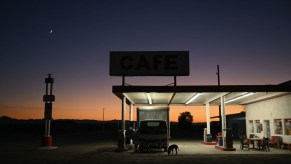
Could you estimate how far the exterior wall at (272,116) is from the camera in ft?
64.3

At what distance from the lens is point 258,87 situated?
17.4m

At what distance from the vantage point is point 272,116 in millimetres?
21734

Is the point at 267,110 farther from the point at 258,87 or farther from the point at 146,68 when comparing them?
the point at 146,68

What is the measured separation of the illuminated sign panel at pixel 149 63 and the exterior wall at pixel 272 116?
703cm

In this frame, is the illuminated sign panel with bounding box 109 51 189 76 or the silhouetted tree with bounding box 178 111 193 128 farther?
the silhouetted tree with bounding box 178 111 193 128

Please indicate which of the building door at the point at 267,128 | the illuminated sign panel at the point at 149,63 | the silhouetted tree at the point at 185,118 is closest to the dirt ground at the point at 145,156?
the building door at the point at 267,128

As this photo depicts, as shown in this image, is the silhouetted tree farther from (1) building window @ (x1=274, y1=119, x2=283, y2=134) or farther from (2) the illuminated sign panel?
(2) the illuminated sign panel

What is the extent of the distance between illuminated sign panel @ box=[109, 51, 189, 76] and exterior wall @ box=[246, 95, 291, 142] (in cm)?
703

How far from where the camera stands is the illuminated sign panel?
66.2 ft

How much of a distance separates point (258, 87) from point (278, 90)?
1225 millimetres

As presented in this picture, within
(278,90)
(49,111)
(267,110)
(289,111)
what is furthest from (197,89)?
(49,111)

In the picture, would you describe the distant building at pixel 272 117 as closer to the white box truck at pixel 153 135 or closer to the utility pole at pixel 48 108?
the white box truck at pixel 153 135

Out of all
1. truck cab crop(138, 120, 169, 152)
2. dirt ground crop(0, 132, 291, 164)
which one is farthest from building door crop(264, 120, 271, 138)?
truck cab crop(138, 120, 169, 152)

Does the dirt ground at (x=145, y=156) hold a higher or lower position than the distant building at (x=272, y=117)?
lower
